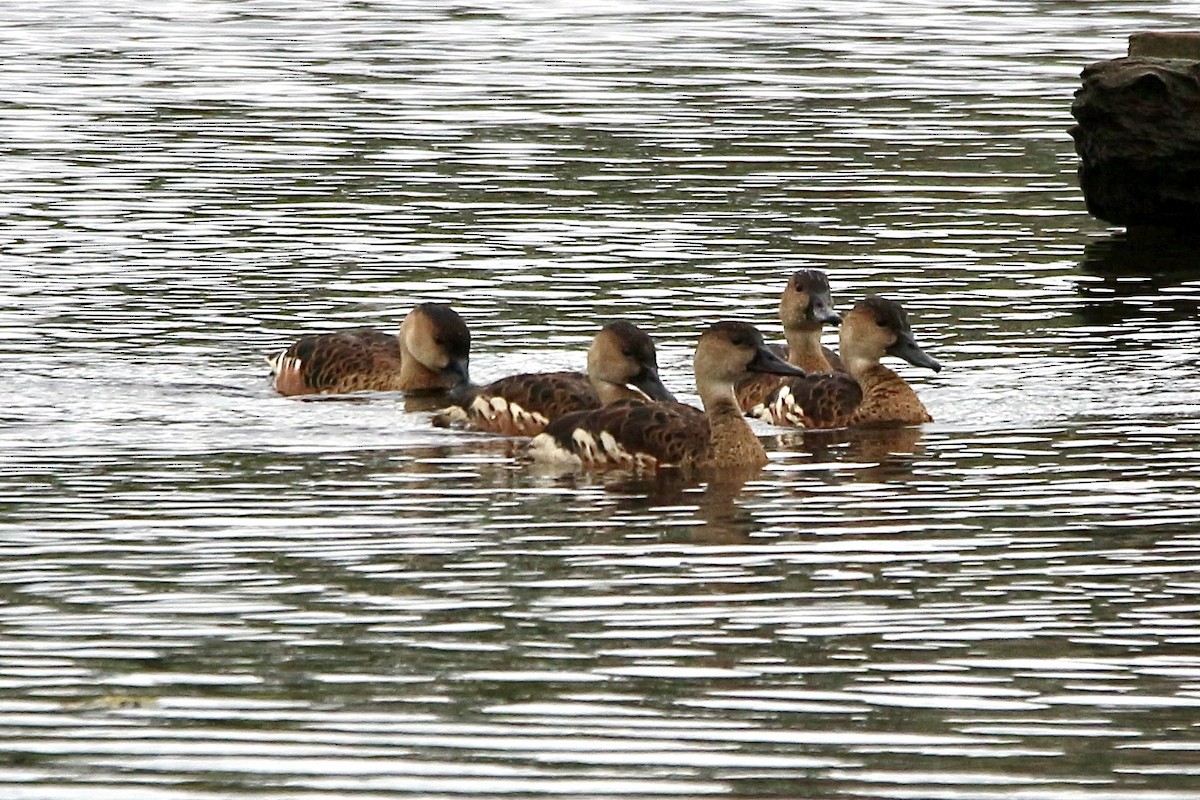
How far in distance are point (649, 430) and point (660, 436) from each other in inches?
2.8

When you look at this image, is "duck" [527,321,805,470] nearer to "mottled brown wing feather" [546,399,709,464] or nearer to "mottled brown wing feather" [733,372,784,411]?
"mottled brown wing feather" [546,399,709,464]

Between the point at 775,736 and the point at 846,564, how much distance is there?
2.81 meters

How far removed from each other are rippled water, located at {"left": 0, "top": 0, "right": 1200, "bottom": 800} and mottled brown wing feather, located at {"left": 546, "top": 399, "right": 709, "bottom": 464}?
0.25m

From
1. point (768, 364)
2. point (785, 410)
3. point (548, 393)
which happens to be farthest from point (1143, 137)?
point (548, 393)

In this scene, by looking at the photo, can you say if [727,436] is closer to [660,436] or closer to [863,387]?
[660,436]

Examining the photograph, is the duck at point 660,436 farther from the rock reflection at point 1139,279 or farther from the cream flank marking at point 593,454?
the rock reflection at point 1139,279

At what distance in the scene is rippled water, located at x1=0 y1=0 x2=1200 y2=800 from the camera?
8.52 meters

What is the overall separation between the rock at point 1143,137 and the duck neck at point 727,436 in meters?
9.43

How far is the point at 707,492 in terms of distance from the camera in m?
13.4

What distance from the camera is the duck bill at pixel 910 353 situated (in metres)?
16.0

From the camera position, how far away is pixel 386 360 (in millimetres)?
16797

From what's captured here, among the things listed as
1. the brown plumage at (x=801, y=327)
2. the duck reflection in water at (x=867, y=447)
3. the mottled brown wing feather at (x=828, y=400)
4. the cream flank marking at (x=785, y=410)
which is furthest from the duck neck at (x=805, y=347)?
the duck reflection in water at (x=867, y=447)

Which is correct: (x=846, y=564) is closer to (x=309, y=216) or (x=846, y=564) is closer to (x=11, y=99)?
(x=309, y=216)

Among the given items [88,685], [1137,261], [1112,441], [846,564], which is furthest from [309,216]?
[88,685]
